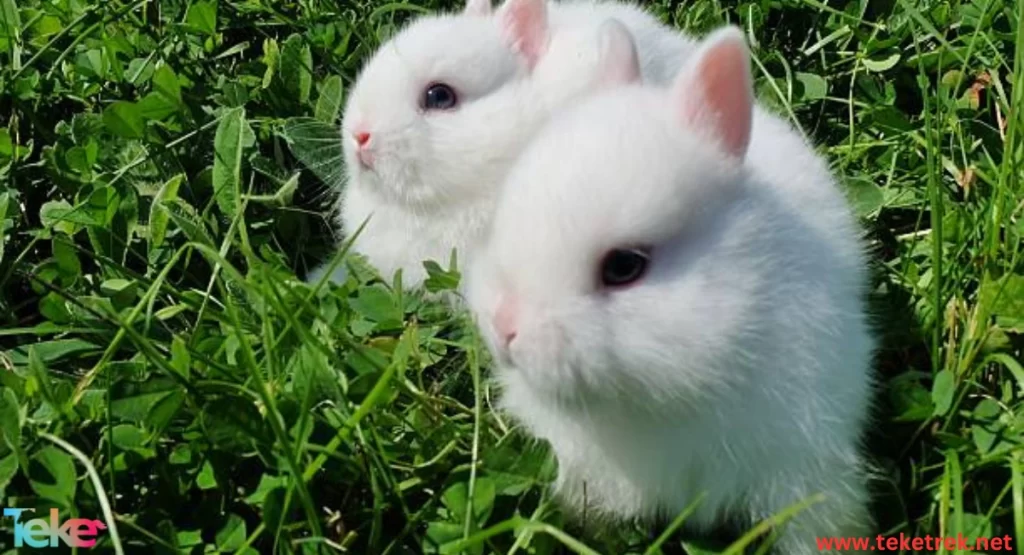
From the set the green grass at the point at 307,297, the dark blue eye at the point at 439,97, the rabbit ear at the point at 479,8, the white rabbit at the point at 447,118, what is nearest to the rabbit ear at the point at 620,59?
the white rabbit at the point at 447,118

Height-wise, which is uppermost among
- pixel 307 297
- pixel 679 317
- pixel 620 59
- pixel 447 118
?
pixel 620 59

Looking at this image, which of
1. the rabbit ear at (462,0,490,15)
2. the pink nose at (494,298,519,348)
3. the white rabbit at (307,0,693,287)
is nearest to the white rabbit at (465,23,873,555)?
the pink nose at (494,298,519,348)

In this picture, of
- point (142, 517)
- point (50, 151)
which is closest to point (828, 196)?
point (142, 517)

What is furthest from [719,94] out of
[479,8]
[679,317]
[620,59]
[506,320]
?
[479,8]

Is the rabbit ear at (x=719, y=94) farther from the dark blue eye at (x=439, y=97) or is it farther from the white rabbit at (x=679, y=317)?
the dark blue eye at (x=439, y=97)

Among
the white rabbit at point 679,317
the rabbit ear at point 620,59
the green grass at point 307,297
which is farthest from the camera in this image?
the rabbit ear at point 620,59

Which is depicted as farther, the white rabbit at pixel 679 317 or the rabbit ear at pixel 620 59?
the rabbit ear at pixel 620 59

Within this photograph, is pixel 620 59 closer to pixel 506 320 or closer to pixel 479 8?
pixel 506 320

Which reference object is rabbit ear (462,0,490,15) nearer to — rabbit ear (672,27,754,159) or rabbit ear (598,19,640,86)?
rabbit ear (598,19,640,86)
